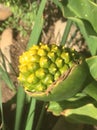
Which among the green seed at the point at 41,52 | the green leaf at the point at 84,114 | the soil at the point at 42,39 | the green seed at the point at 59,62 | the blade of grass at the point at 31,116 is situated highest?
the green seed at the point at 41,52

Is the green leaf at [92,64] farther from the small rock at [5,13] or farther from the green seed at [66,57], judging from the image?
the small rock at [5,13]

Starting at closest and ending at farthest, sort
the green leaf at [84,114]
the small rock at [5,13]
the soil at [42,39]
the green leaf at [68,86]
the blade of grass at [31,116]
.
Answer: the green leaf at [68,86], the green leaf at [84,114], the blade of grass at [31,116], the soil at [42,39], the small rock at [5,13]

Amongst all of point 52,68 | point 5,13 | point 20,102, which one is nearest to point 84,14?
point 52,68

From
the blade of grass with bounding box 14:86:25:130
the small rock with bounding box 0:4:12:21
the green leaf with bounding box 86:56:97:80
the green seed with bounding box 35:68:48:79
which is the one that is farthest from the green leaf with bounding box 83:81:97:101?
the small rock with bounding box 0:4:12:21

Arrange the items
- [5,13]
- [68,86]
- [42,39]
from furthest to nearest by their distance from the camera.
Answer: [5,13], [42,39], [68,86]

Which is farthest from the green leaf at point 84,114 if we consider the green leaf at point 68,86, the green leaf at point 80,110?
the green leaf at point 68,86

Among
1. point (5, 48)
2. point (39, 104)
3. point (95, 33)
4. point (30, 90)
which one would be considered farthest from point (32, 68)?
point (5, 48)

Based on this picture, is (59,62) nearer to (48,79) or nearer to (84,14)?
(48,79)

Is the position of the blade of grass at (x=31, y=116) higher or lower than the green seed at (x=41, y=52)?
lower
